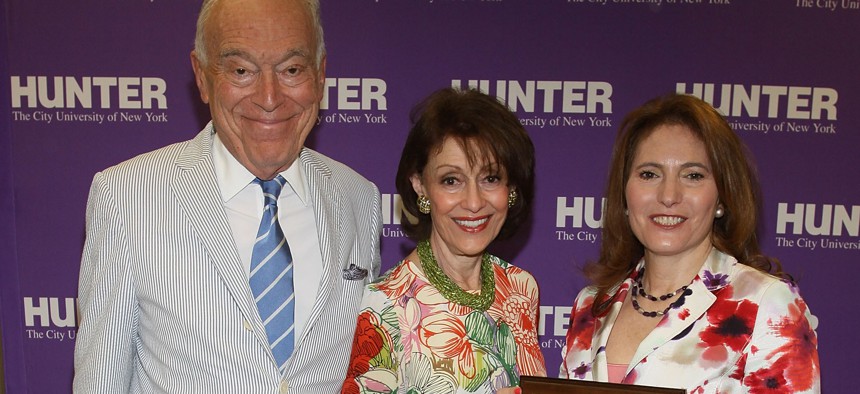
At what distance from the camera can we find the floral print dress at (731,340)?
1.98 meters

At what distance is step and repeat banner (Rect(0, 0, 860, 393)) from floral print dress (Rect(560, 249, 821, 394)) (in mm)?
1940

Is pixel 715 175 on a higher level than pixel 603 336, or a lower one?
higher

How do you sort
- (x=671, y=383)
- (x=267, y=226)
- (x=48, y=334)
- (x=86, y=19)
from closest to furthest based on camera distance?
1. (x=671, y=383)
2. (x=267, y=226)
3. (x=86, y=19)
4. (x=48, y=334)

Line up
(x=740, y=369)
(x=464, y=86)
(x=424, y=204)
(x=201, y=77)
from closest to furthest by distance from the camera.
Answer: (x=740, y=369) < (x=201, y=77) < (x=424, y=204) < (x=464, y=86)

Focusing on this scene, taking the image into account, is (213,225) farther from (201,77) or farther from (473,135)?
(473,135)

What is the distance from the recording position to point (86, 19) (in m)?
3.89

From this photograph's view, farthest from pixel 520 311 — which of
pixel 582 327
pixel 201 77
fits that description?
pixel 201 77

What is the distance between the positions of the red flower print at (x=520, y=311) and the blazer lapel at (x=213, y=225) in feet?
2.68

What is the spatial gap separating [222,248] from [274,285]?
7.7 inches

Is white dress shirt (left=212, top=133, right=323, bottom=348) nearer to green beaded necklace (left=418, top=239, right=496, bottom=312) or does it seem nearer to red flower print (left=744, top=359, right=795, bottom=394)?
green beaded necklace (left=418, top=239, right=496, bottom=312)

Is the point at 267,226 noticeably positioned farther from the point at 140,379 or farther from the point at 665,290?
the point at 665,290

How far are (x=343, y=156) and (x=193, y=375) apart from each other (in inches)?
80.7

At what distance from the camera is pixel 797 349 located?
1.98m

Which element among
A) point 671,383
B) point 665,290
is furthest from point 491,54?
point 671,383
